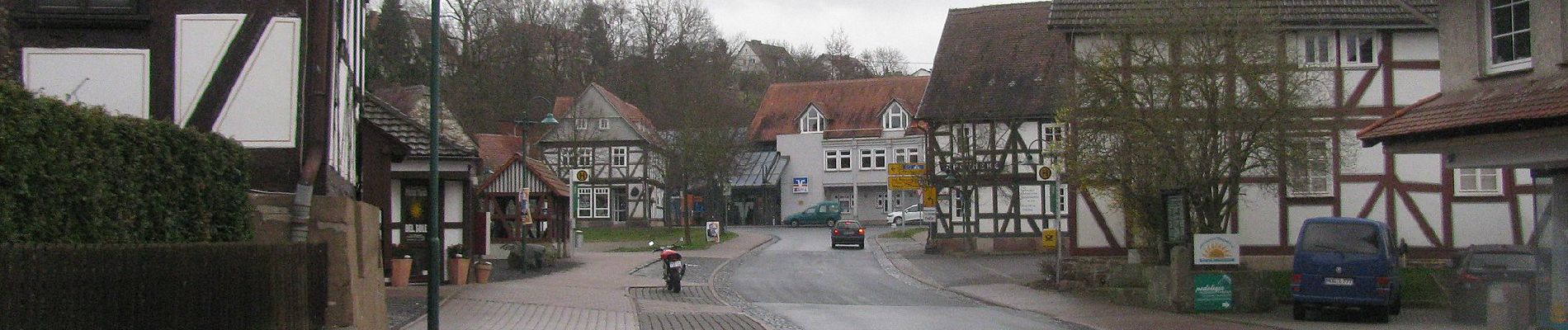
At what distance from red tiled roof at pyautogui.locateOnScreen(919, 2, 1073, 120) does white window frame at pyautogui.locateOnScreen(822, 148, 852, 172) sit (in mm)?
27263

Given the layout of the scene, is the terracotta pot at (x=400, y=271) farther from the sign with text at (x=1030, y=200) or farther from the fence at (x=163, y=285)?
the sign with text at (x=1030, y=200)

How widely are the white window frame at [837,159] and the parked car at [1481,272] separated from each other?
5289 cm

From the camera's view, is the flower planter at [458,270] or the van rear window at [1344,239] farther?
the flower planter at [458,270]

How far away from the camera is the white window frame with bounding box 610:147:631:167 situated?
72562 mm

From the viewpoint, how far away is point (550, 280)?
28.8 meters

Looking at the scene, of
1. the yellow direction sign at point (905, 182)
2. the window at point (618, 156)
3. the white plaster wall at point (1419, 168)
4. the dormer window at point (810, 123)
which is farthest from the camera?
the dormer window at point (810, 123)

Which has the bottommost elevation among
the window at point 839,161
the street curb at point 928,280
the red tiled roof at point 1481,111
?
the street curb at point 928,280

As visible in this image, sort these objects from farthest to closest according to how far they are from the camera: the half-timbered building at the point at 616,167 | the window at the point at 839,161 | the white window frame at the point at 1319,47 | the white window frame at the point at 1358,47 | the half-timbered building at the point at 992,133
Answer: the window at the point at 839,161 → the half-timbered building at the point at 616,167 → the half-timbered building at the point at 992,133 → the white window frame at the point at 1319,47 → the white window frame at the point at 1358,47

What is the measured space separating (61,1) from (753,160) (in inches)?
2412

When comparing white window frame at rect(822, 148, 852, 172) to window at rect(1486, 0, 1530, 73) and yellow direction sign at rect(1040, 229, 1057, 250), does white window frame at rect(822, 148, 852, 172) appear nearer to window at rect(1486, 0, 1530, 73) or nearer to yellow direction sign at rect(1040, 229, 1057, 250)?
yellow direction sign at rect(1040, 229, 1057, 250)

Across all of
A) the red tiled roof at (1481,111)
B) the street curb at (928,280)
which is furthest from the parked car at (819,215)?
the red tiled roof at (1481,111)

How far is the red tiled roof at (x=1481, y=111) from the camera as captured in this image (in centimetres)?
1455

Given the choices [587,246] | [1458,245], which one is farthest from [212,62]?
[587,246]

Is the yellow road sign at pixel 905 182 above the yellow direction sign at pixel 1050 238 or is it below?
above
